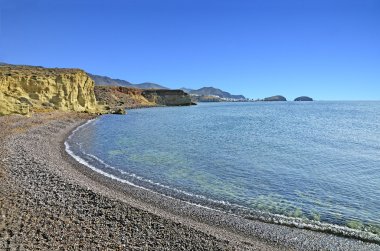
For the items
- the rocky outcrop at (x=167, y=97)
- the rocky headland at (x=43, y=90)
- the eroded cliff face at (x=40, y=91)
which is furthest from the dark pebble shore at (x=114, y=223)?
the rocky outcrop at (x=167, y=97)

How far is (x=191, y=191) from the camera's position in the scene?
69.6 ft

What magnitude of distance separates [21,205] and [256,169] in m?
16.6

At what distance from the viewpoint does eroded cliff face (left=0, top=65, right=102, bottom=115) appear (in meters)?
53.6

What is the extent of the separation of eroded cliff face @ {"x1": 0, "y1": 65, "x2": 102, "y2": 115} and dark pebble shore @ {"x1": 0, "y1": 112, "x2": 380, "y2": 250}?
116 feet

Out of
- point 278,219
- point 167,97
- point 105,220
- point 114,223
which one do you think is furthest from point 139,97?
point 114,223

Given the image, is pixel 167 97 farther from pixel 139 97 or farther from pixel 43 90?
pixel 43 90

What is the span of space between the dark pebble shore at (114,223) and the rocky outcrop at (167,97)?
16631cm

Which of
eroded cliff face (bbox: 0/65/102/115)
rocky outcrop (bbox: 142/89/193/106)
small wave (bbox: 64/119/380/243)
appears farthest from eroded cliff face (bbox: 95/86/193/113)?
small wave (bbox: 64/119/380/243)

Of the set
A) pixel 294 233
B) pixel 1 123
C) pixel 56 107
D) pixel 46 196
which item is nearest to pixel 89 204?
pixel 46 196

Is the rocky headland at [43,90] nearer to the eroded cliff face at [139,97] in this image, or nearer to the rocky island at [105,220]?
the rocky island at [105,220]

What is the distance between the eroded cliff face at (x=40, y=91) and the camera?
53.6m

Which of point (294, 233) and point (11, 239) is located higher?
point (11, 239)

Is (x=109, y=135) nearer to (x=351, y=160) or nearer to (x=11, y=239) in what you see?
(x=351, y=160)

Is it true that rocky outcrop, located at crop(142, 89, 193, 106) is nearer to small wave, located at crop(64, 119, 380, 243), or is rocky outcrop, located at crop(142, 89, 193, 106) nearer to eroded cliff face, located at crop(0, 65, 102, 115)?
eroded cliff face, located at crop(0, 65, 102, 115)
